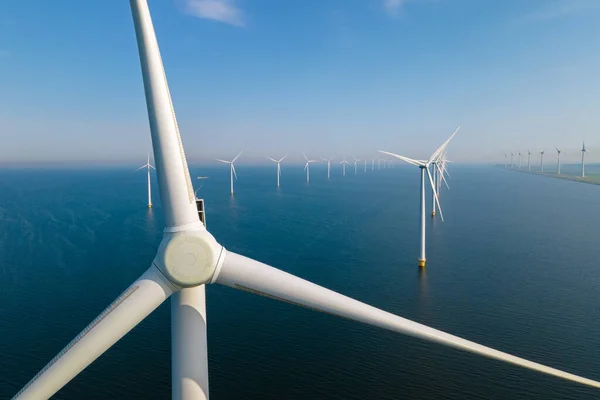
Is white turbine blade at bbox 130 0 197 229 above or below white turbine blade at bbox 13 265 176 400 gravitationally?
above

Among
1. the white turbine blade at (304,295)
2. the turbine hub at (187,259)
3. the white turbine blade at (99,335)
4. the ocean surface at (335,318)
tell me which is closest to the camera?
the white turbine blade at (99,335)

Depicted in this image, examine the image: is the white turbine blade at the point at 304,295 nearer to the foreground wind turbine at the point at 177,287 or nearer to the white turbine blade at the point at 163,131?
the foreground wind turbine at the point at 177,287

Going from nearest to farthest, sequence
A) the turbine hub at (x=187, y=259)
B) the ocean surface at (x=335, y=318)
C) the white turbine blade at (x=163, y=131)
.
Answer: the white turbine blade at (x=163, y=131)
the turbine hub at (x=187, y=259)
the ocean surface at (x=335, y=318)

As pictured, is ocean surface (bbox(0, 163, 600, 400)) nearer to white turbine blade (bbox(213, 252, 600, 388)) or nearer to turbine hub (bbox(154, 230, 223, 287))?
white turbine blade (bbox(213, 252, 600, 388))

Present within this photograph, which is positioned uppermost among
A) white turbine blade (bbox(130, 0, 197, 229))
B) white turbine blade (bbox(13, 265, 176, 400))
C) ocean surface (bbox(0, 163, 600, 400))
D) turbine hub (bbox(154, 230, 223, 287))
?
white turbine blade (bbox(130, 0, 197, 229))

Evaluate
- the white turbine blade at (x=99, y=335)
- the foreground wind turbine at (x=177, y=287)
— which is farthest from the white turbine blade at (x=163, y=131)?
the white turbine blade at (x=99, y=335)

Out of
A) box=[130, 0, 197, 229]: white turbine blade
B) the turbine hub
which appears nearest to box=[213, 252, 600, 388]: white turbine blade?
the turbine hub

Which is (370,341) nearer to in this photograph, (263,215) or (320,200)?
(263,215)

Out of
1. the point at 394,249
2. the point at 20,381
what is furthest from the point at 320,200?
the point at 20,381
